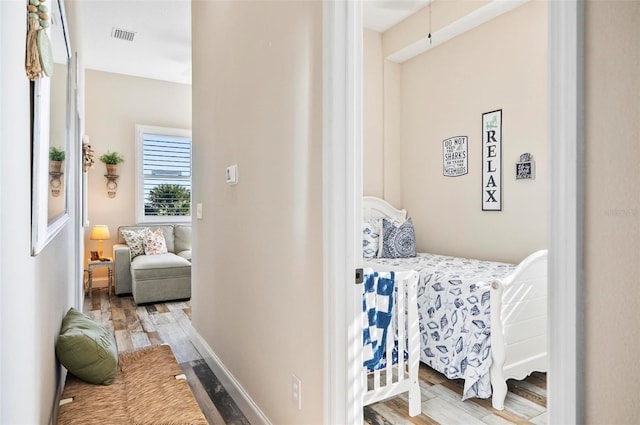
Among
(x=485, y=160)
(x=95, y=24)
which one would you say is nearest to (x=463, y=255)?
(x=485, y=160)

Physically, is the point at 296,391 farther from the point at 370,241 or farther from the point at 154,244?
the point at 154,244

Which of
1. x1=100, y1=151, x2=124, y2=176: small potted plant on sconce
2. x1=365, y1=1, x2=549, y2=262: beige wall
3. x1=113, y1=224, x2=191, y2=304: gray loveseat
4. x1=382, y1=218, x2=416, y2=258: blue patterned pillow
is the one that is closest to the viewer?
x1=365, y1=1, x2=549, y2=262: beige wall

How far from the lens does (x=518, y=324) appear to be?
247 cm

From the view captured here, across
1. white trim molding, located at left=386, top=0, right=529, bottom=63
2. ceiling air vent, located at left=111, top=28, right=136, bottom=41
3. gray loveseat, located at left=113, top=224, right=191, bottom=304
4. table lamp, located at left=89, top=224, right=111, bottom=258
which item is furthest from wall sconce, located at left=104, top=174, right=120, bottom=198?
white trim molding, located at left=386, top=0, right=529, bottom=63

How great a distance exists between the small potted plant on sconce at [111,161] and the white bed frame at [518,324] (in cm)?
517

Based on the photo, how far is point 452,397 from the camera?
2.49 m

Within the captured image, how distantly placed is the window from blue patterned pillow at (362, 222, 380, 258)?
3337 millimetres

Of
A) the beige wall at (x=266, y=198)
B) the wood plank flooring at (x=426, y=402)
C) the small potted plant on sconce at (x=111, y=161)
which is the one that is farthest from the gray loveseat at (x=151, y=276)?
the beige wall at (x=266, y=198)

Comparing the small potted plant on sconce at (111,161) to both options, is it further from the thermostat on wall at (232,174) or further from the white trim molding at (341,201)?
the white trim molding at (341,201)

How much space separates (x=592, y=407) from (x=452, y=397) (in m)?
1.99

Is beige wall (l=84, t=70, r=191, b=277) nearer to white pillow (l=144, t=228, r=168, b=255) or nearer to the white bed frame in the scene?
white pillow (l=144, t=228, r=168, b=255)

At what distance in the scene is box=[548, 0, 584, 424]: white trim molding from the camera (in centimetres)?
71

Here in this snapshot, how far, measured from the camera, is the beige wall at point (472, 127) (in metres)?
3.39

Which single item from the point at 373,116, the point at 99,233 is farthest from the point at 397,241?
the point at 99,233
